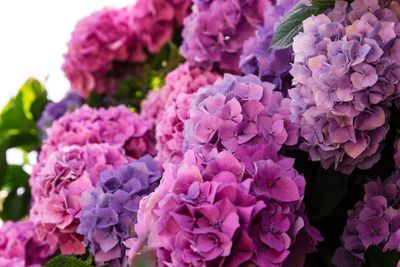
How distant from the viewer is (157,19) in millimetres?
1021

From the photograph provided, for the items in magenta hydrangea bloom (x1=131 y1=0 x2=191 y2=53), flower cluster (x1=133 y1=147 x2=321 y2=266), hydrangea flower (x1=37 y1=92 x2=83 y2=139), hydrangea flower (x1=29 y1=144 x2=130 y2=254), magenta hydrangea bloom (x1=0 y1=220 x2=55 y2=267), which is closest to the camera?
flower cluster (x1=133 y1=147 x2=321 y2=266)

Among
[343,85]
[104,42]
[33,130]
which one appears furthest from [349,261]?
[33,130]

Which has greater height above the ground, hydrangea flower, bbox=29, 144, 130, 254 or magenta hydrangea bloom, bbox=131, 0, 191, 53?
hydrangea flower, bbox=29, 144, 130, 254

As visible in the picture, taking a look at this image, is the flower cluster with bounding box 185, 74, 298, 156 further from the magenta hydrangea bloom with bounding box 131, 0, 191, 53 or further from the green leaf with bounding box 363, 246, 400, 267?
the magenta hydrangea bloom with bounding box 131, 0, 191, 53

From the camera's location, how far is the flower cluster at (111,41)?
1032 millimetres

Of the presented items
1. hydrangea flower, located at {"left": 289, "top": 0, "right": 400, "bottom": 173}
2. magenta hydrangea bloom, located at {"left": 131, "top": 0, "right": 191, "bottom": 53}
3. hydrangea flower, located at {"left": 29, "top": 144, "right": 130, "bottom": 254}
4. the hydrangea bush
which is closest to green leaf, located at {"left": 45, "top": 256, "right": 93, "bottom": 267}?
the hydrangea bush

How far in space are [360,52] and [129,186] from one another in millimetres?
245

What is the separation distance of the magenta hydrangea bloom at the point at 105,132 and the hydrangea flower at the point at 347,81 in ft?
0.99

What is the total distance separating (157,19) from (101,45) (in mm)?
103

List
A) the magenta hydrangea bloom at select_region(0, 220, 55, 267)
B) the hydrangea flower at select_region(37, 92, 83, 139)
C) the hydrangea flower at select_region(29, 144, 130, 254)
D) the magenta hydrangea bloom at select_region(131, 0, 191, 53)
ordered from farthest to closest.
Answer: the hydrangea flower at select_region(37, 92, 83, 139) → the magenta hydrangea bloom at select_region(131, 0, 191, 53) → the magenta hydrangea bloom at select_region(0, 220, 55, 267) → the hydrangea flower at select_region(29, 144, 130, 254)

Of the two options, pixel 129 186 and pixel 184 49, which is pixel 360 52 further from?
pixel 184 49

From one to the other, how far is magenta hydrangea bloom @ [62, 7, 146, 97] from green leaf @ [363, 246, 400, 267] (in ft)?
1.93

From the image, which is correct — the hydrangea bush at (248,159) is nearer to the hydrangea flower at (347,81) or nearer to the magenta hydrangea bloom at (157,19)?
the hydrangea flower at (347,81)

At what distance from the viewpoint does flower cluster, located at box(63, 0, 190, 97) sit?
1032mm
